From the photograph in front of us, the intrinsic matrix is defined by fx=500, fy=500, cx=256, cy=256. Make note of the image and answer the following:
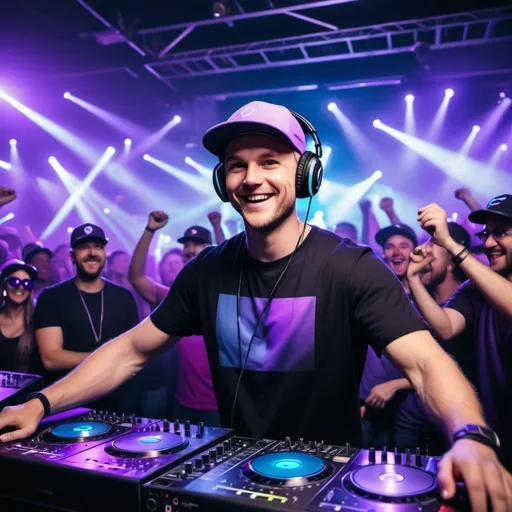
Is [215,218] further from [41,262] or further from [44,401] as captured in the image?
[44,401]

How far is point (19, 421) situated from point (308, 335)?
827mm

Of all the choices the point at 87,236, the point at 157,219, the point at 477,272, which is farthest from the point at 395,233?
the point at 87,236

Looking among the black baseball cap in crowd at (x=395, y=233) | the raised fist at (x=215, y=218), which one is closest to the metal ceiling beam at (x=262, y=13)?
the raised fist at (x=215, y=218)

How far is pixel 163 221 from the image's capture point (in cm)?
368

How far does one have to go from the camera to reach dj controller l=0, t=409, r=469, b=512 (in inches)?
34.2

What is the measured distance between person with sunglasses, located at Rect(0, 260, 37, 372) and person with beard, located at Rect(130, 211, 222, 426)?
29.9 inches

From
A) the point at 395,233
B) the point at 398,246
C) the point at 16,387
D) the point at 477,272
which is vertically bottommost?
the point at 16,387

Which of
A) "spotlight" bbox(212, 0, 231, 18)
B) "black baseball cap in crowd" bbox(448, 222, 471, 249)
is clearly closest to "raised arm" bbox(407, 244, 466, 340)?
"black baseball cap in crowd" bbox(448, 222, 471, 249)

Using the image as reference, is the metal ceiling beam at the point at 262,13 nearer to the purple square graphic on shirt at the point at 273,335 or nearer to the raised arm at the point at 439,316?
the raised arm at the point at 439,316

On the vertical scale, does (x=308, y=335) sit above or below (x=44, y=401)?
above

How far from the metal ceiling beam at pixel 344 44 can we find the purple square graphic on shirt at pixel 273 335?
565 cm

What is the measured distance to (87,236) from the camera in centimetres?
344

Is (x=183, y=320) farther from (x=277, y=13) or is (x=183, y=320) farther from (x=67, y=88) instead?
(x=67, y=88)

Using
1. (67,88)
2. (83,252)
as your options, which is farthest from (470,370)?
(67,88)
